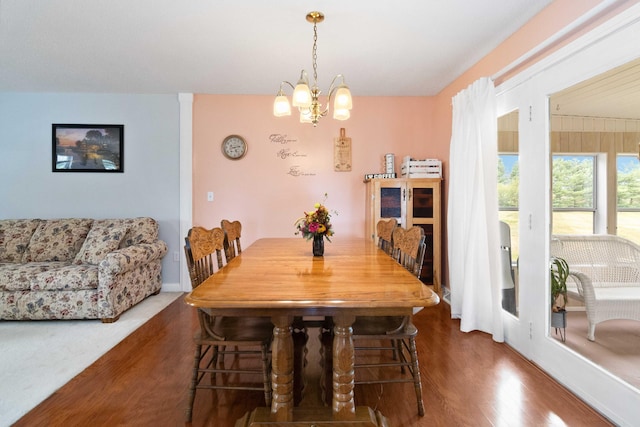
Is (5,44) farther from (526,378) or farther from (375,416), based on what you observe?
(526,378)

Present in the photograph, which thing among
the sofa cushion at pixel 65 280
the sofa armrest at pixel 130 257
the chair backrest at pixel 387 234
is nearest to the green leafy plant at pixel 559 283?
the chair backrest at pixel 387 234

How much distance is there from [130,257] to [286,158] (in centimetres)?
199

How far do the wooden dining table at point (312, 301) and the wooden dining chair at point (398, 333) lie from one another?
0.55ft

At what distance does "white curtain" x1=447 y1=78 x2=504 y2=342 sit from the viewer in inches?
107

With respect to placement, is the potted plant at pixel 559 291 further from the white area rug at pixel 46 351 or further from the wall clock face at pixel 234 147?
the wall clock face at pixel 234 147

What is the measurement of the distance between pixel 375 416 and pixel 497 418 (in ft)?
2.10

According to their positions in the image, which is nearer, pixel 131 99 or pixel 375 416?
Result: pixel 375 416

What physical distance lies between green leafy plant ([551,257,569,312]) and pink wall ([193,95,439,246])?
218cm

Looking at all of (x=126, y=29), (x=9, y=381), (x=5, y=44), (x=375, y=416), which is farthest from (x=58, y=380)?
(x=5, y=44)

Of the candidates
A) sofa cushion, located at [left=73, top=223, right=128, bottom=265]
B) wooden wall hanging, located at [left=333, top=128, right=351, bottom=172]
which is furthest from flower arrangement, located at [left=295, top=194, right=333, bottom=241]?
sofa cushion, located at [left=73, top=223, right=128, bottom=265]

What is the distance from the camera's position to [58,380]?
2057 mm

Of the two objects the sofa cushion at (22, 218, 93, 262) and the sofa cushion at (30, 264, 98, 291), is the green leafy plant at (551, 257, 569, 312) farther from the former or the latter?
the sofa cushion at (22, 218, 93, 262)

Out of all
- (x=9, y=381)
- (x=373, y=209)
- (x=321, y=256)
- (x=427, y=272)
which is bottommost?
(x=9, y=381)

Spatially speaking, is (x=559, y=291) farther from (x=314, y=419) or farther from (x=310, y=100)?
(x=310, y=100)
